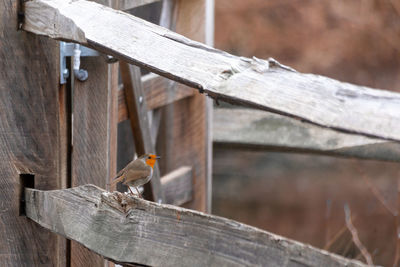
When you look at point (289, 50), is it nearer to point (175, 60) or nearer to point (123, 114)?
point (123, 114)

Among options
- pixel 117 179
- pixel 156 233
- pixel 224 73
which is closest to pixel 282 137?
pixel 117 179

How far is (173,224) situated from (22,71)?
0.66 metres

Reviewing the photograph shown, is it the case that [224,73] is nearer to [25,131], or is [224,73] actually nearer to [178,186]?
[25,131]

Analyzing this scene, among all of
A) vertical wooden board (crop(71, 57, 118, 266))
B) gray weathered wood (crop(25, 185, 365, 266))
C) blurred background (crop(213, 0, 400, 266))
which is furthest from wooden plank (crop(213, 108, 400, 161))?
blurred background (crop(213, 0, 400, 266))

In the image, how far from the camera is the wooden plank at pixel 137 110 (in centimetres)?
249

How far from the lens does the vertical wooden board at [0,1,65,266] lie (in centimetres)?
180

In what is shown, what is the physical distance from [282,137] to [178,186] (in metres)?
0.67

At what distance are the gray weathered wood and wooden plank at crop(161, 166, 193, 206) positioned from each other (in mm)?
1430

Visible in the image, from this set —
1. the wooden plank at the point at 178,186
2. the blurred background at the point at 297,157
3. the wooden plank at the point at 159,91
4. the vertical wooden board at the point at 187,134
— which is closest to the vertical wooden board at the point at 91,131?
the wooden plank at the point at 159,91

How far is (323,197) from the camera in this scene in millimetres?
11688

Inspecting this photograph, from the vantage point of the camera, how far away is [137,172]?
2.40m

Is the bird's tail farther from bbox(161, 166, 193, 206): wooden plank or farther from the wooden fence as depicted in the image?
bbox(161, 166, 193, 206): wooden plank

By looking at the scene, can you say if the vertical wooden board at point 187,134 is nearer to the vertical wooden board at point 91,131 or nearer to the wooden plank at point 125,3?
the wooden plank at point 125,3

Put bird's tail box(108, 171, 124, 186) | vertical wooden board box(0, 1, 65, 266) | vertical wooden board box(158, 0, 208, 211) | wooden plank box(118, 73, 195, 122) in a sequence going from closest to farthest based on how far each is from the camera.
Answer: vertical wooden board box(0, 1, 65, 266) < bird's tail box(108, 171, 124, 186) < wooden plank box(118, 73, 195, 122) < vertical wooden board box(158, 0, 208, 211)
